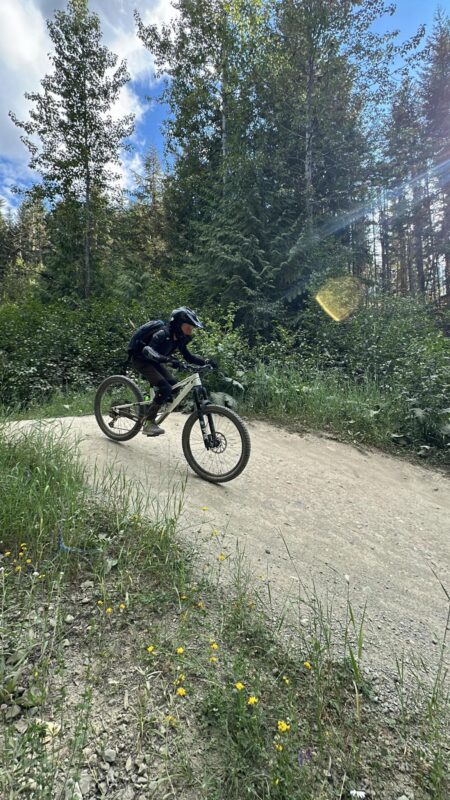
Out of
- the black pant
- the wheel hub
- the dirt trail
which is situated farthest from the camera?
the black pant

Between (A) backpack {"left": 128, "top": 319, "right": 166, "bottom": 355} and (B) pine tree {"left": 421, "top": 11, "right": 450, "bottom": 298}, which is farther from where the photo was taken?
(B) pine tree {"left": 421, "top": 11, "right": 450, "bottom": 298}

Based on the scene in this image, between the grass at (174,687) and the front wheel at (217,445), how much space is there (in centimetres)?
152

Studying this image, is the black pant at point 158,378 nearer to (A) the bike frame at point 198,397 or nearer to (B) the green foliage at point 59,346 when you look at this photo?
(A) the bike frame at point 198,397

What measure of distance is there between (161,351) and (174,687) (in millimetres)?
3293

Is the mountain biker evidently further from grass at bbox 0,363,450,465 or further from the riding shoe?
grass at bbox 0,363,450,465

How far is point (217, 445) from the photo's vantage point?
412 centimetres

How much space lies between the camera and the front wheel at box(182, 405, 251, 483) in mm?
4031

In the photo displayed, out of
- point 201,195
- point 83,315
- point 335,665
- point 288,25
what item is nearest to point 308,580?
point 335,665

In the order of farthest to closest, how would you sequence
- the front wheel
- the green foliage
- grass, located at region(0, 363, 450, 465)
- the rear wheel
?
the green foliage → grass, located at region(0, 363, 450, 465) → the rear wheel → the front wheel

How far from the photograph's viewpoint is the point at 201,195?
57.8ft

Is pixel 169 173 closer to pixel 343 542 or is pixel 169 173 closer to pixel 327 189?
pixel 327 189

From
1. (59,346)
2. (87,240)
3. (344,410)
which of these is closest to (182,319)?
(344,410)

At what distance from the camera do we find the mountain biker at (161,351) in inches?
167

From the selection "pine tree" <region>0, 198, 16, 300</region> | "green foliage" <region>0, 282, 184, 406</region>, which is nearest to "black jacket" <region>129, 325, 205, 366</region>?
"green foliage" <region>0, 282, 184, 406</region>
